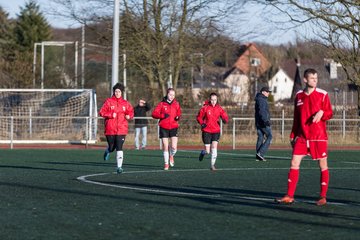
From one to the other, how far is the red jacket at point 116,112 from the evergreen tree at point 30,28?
162 ft

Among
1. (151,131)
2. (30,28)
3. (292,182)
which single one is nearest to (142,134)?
(151,131)

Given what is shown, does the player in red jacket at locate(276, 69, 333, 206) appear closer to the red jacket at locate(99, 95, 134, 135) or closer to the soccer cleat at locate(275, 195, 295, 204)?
the soccer cleat at locate(275, 195, 295, 204)

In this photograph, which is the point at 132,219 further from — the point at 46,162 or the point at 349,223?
→ the point at 46,162

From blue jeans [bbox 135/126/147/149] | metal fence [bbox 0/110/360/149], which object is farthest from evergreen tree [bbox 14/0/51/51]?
blue jeans [bbox 135/126/147/149]

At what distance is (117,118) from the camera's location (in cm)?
1750

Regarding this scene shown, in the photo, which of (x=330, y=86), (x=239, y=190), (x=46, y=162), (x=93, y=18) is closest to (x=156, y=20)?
(x=93, y=18)

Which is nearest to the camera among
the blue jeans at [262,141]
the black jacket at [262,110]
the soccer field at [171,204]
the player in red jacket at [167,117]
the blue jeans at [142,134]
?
the soccer field at [171,204]

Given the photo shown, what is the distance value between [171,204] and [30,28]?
57807mm

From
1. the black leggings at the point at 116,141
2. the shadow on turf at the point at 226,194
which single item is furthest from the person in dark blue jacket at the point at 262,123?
the shadow on turf at the point at 226,194

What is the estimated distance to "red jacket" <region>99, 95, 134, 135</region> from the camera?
57.3 ft

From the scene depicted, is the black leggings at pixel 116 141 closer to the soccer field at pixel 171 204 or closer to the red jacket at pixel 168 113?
the soccer field at pixel 171 204

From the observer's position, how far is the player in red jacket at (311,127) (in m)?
11.4

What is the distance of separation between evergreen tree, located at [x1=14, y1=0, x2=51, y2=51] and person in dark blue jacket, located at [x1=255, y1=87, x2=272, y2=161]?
44.5 m

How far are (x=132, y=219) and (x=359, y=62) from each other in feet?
93.6
